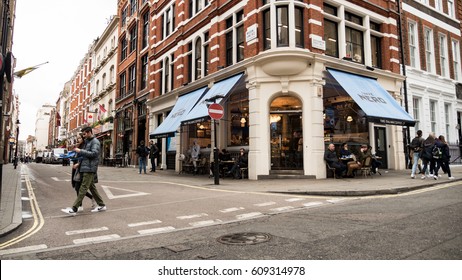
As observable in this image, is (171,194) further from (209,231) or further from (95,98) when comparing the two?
(95,98)

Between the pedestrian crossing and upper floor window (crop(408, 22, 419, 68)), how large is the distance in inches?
625

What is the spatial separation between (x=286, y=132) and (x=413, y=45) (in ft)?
38.5

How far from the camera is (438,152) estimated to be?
11977mm

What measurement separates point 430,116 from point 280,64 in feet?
42.5

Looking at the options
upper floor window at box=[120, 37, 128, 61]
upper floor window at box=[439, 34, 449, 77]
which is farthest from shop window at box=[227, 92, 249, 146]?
upper floor window at box=[120, 37, 128, 61]

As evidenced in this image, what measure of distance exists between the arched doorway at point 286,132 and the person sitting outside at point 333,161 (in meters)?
1.27

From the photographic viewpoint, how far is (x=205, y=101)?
15.3 metres

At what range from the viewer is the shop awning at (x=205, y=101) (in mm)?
14594

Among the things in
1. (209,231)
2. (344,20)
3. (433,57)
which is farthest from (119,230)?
(433,57)

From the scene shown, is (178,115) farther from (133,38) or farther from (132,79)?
(133,38)

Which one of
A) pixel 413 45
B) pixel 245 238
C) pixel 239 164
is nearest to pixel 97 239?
pixel 245 238

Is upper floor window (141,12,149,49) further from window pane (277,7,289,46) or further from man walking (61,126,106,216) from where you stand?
Result: man walking (61,126,106,216)

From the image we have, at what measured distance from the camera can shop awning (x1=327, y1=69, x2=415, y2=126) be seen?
13078 mm

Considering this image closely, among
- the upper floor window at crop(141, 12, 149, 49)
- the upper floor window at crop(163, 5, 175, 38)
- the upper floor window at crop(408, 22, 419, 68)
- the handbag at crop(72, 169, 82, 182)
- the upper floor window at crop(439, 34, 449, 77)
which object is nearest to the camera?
the handbag at crop(72, 169, 82, 182)
